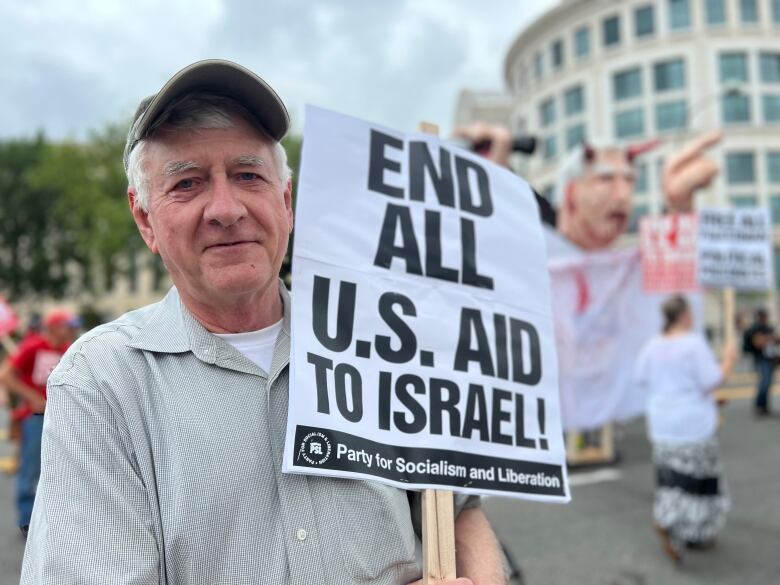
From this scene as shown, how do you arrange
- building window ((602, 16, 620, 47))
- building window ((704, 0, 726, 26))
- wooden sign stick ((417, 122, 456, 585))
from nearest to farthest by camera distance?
Answer: wooden sign stick ((417, 122, 456, 585)) → building window ((704, 0, 726, 26)) → building window ((602, 16, 620, 47))

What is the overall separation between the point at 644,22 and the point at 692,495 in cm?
4348

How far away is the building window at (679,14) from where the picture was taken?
134 feet

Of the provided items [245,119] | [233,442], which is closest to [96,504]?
[233,442]

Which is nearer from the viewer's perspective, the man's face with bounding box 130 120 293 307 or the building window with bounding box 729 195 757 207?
the man's face with bounding box 130 120 293 307

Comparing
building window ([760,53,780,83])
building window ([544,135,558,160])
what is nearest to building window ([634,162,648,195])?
building window ([544,135,558,160])

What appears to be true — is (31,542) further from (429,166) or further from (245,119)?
(429,166)

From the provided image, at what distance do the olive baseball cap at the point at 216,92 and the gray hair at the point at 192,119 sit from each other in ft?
0.03

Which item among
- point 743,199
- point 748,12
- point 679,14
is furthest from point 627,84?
point 743,199

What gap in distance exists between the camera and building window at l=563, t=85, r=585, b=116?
144 feet

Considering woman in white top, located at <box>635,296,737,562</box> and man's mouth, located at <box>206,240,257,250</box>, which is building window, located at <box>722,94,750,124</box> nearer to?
woman in white top, located at <box>635,296,737,562</box>

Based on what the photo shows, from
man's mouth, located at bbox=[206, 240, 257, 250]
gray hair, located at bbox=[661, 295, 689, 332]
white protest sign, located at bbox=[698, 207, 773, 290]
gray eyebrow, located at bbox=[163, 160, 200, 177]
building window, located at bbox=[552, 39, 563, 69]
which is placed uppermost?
building window, located at bbox=[552, 39, 563, 69]

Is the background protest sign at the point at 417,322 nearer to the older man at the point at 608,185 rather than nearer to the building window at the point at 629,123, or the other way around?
the older man at the point at 608,185

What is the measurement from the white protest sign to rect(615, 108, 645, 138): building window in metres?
38.2

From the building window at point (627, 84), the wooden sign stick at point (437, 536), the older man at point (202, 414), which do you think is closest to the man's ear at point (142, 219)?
the older man at point (202, 414)
